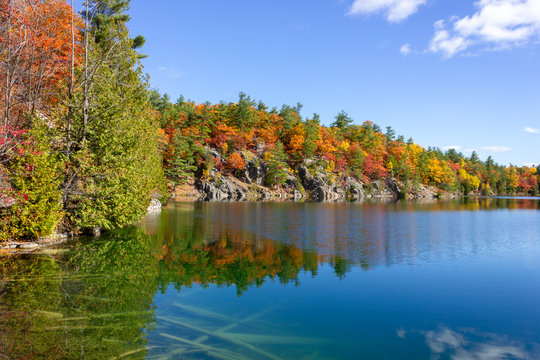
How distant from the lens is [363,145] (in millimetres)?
105688

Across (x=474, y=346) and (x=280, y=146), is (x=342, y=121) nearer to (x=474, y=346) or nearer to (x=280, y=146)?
(x=280, y=146)

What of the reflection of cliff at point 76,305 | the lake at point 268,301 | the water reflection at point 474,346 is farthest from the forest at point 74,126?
the water reflection at point 474,346

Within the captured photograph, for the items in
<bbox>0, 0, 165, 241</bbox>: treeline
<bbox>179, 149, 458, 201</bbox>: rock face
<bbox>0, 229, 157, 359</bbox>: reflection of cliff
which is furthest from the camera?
<bbox>179, 149, 458, 201</bbox>: rock face

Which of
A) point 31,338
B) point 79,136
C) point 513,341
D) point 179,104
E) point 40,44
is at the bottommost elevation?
point 513,341

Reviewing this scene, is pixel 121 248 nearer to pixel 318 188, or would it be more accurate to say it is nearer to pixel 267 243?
pixel 267 243

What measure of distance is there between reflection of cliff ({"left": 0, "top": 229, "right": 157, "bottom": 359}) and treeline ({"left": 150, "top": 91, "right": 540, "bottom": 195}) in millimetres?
52051

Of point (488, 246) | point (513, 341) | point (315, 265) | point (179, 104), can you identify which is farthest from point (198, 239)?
point (179, 104)

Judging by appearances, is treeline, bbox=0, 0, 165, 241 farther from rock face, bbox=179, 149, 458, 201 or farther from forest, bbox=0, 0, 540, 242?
rock face, bbox=179, 149, 458, 201

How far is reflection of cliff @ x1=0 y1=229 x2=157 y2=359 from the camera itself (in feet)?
23.9

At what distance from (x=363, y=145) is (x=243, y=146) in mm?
41017

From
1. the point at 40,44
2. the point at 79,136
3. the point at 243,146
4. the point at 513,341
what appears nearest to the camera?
the point at 513,341

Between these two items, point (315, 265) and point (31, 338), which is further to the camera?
point (315, 265)

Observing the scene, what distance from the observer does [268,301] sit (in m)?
11.0

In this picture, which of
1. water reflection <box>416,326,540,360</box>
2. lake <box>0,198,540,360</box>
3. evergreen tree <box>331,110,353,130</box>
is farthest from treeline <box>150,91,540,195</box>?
water reflection <box>416,326,540,360</box>
